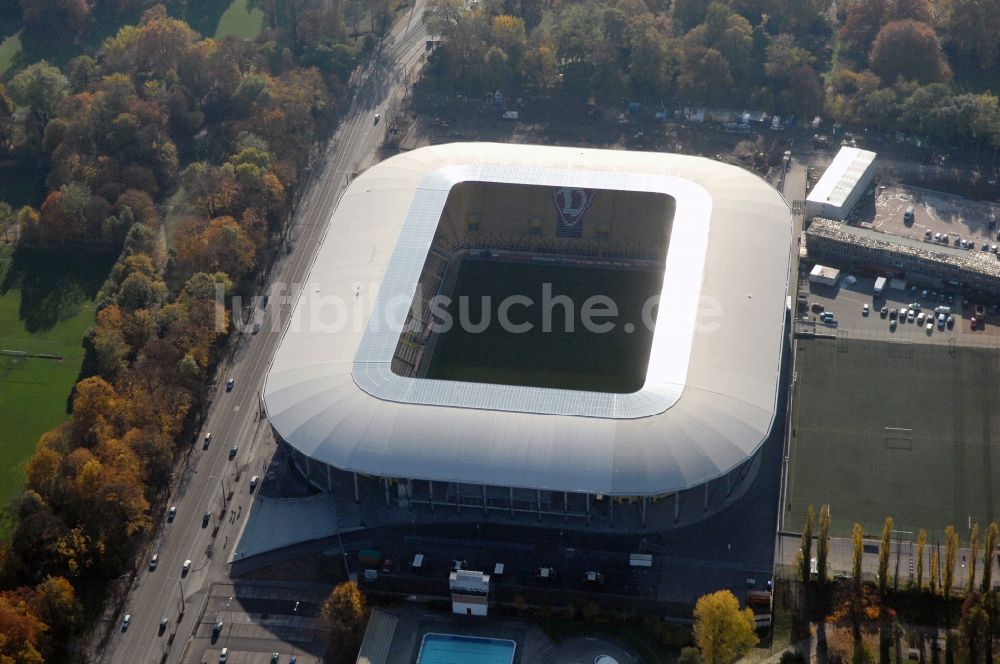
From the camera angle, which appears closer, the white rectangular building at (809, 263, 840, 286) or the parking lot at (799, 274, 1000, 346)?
the parking lot at (799, 274, 1000, 346)

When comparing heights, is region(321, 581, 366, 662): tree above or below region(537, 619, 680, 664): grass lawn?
below

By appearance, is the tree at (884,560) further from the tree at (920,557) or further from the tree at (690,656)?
the tree at (690,656)

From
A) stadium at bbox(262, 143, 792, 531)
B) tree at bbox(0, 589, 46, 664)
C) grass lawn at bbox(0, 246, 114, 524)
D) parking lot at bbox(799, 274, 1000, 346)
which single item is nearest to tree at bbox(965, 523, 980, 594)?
stadium at bbox(262, 143, 792, 531)

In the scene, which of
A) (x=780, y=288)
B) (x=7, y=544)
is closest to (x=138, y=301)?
(x=7, y=544)

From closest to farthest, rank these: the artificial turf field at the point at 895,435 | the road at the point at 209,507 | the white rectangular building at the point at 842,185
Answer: the road at the point at 209,507 < the artificial turf field at the point at 895,435 < the white rectangular building at the point at 842,185

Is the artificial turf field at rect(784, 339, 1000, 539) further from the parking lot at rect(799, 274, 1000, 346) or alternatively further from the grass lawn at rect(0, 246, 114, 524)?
the grass lawn at rect(0, 246, 114, 524)

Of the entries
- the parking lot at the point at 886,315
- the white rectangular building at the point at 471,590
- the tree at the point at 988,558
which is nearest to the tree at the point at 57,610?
the white rectangular building at the point at 471,590

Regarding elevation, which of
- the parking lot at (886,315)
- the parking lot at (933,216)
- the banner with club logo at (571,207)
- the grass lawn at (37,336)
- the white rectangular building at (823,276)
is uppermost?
the parking lot at (933,216)

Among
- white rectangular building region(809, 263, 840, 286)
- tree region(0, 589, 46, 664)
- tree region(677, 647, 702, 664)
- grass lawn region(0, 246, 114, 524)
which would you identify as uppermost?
white rectangular building region(809, 263, 840, 286)
